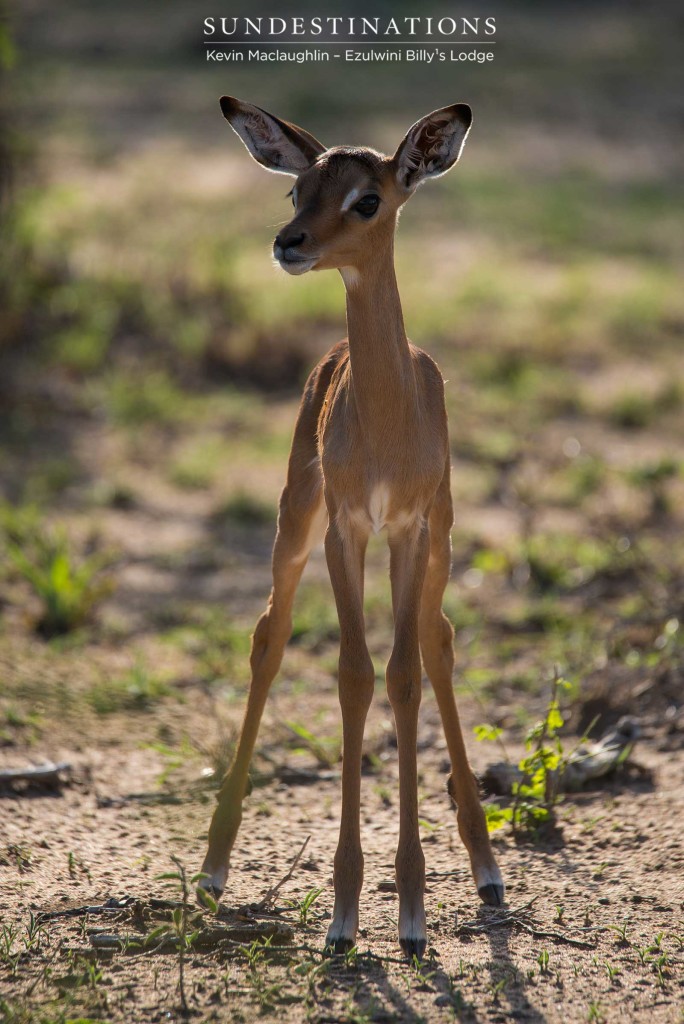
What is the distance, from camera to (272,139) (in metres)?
4.79

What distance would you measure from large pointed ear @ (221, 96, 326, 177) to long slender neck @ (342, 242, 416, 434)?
0.57 meters

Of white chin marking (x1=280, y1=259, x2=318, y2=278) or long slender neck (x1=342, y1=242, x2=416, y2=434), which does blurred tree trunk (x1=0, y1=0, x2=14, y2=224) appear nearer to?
long slender neck (x1=342, y1=242, x2=416, y2=434)

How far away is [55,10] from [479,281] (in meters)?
18.9

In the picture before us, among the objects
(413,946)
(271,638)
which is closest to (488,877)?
(413,946)

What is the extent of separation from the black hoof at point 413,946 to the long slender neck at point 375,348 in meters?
1.76

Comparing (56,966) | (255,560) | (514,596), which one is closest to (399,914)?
(56,966)

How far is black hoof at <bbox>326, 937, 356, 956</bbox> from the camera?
421cm

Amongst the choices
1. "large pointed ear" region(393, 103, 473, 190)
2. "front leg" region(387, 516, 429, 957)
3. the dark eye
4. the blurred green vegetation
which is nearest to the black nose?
the dark eye

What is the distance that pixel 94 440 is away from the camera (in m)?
10.6

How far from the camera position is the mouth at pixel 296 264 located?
4145mm

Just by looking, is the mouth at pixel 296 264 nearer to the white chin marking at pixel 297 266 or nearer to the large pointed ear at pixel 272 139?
the white chin marking at pixel 297 266

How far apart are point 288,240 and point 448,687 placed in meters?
1.94

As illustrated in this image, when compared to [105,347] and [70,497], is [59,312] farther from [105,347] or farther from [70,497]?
[70,497]

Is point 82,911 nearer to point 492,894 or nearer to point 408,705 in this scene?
point 408,705
